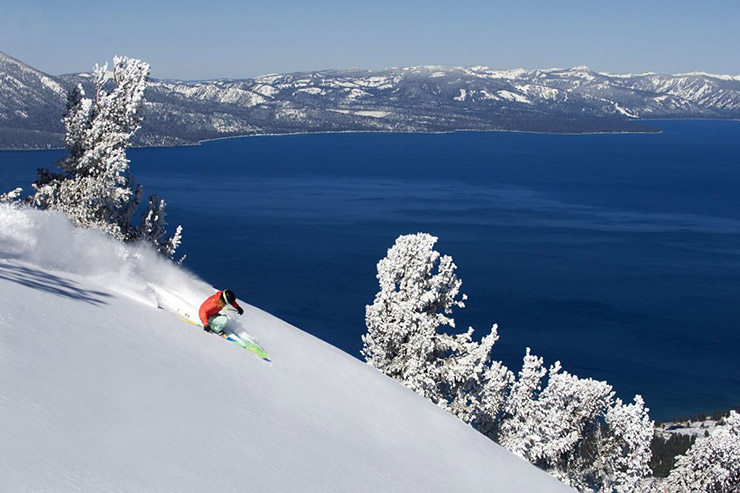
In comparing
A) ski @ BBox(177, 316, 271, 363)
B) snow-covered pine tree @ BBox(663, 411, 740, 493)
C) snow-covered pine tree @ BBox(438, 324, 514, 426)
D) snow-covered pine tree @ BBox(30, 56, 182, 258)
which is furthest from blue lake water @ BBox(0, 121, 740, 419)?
ski @ BBox(177, 316, 271, 363)

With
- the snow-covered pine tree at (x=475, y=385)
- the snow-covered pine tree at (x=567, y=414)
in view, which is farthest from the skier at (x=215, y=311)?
the snow-covered pine tree at (x=567, y=414)

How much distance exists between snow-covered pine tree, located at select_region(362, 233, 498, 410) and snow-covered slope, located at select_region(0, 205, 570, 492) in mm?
5776

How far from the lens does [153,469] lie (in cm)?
642

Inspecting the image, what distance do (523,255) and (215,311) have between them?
78603 millimetres

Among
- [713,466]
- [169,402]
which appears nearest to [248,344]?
[169,402]

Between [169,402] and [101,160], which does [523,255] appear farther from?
[169,402]

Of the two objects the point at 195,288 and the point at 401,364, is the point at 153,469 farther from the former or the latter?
the point at 401,364

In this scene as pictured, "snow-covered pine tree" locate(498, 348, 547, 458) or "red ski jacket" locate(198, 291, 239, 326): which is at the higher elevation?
"red ski jacket" locate(198, 291, 239, 326)

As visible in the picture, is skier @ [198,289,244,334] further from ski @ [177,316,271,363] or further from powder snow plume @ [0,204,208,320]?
powder snow plume @ [0,204,208,320]

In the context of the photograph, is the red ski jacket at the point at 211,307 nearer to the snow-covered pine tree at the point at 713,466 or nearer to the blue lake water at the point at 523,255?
the snow-covered pine tree at the point at 713,466

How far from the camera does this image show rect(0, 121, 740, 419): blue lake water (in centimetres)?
5844

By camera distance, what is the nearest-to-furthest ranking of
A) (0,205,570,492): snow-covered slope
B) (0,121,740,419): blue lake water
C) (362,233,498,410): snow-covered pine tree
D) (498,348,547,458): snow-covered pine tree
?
(0,205,570,492): snow-covered slope → (362,233,498,410): snow-covered pine tree → (498,348,547,458): snow-covered pine tree → (0,121,740,419): blue lake water

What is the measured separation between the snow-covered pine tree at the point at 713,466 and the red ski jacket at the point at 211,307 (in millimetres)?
15376

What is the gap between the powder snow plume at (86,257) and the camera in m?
12.3
